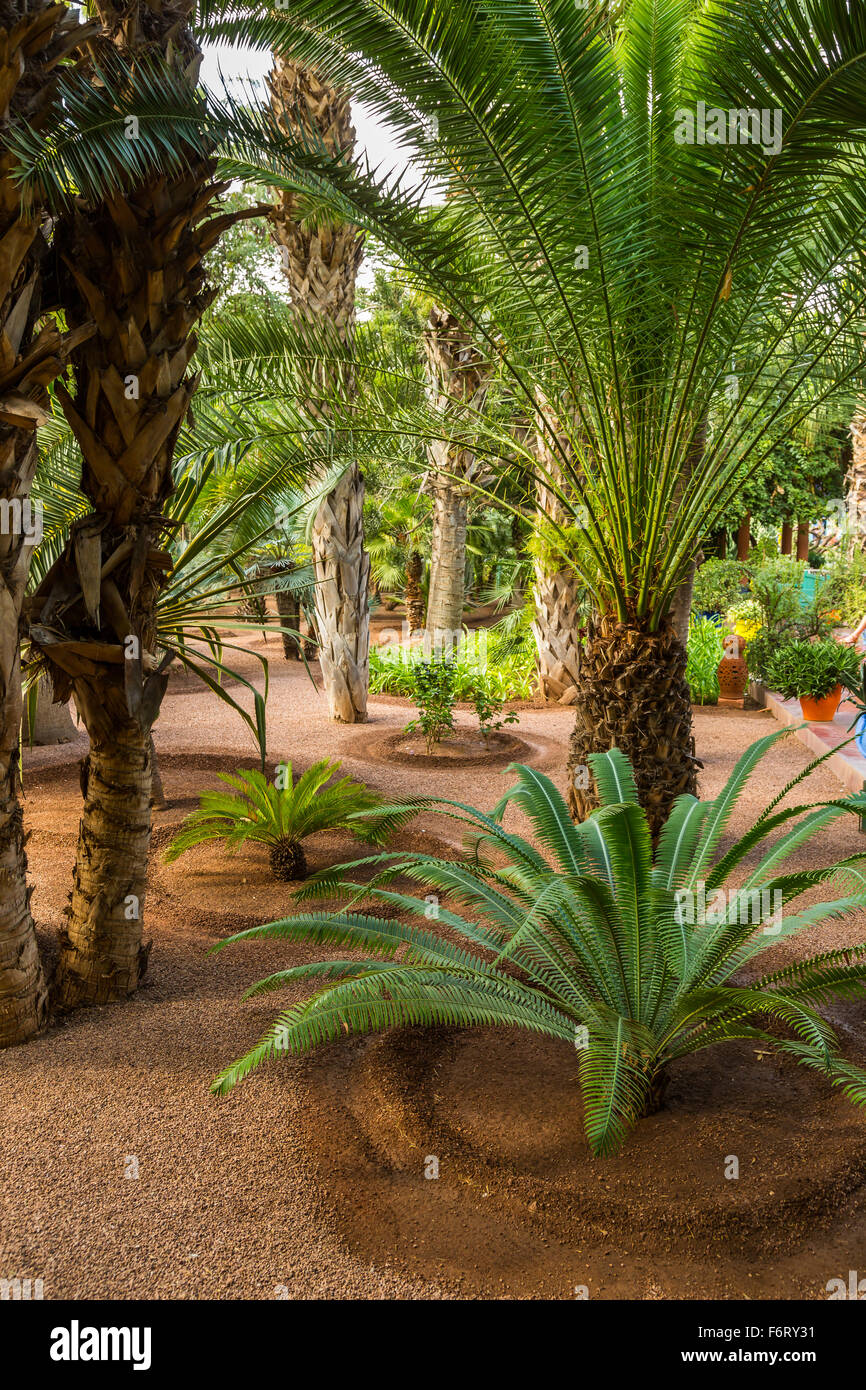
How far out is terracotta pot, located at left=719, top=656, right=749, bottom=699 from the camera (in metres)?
10.5

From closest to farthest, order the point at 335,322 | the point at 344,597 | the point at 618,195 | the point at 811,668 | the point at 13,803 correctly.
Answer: the point at 13,803
the point at 618,195
the point at 335,322
the point at 811,668
the point at 344,597

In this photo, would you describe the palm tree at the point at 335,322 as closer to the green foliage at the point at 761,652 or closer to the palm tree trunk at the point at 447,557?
the palm tree trunk at the point at 447,557

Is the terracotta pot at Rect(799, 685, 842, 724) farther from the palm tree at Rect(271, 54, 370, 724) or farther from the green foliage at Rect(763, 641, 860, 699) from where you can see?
the palm tree at Rect(271, 54, 370, 724)

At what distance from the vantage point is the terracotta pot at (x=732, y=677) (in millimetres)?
10516

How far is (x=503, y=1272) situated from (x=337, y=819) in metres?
2.93

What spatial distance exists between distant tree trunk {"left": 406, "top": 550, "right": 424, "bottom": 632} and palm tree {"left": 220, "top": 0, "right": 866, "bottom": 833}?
1151 centimetres

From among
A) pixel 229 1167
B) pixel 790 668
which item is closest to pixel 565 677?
pixel 790 668

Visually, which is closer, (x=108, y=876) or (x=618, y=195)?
(x=108, y=876)

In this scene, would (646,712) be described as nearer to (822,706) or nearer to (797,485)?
(822,706)

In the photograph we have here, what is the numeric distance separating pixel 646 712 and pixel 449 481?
611cm

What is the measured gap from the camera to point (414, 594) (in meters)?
17.0

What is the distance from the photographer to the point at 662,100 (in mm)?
3977

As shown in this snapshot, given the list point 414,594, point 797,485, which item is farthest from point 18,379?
point 797,485

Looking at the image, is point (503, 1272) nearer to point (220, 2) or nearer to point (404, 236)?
point (404, 236)
